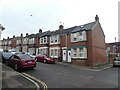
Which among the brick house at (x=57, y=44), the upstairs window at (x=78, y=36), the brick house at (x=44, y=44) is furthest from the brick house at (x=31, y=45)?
the upstairs window at (x=78, y=36)

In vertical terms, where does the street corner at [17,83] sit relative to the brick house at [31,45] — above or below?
below

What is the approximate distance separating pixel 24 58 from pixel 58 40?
15608mm

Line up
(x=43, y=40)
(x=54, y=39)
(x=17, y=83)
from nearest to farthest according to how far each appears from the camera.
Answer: (x=17, y=83) → (x=54, y=39) → (x=43, y=40)

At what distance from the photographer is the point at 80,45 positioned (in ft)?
85.5

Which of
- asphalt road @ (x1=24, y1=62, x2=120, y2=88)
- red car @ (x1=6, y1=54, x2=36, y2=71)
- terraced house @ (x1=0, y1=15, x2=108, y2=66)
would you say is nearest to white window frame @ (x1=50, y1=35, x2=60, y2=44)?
terraced house @ (x1=0, y1=15, x2=108, y2=66)

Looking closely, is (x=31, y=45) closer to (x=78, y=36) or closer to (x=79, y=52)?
(x=78, y=36)

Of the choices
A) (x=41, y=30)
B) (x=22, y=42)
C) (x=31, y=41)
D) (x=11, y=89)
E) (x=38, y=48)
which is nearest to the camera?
(x=11, y=89)

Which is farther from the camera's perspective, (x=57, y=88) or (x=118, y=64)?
A: (x=118, y=64)

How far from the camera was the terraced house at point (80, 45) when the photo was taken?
25141 millimetres

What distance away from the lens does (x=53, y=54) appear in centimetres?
3178

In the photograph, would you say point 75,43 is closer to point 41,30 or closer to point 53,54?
point 53,54

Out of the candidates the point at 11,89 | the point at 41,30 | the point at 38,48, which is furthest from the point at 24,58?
the point at 41,30

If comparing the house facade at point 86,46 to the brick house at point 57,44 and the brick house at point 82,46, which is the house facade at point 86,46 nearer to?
the brick house at point 82,46

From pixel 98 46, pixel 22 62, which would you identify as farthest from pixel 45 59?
pixel 22 62
